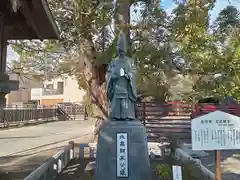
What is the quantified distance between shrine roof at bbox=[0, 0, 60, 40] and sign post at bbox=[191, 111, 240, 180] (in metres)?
3.54

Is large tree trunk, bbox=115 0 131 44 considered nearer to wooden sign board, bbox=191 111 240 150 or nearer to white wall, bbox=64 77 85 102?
wooden sign board, bbox=191 111 240 150

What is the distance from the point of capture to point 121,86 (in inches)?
295

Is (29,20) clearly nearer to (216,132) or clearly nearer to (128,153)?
(128,153)

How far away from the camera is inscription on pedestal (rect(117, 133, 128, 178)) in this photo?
22.1ft

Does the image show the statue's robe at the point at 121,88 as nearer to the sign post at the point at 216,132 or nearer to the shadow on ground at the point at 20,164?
the sign post at the point at 216,132

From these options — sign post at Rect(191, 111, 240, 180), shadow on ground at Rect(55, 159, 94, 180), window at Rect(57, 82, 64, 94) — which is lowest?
shadow on ground at Rect(55, 159, 94, 180)

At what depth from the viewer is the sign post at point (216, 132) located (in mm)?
4812

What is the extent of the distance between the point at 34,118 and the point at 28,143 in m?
15.7

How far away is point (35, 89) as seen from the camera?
47969 mm

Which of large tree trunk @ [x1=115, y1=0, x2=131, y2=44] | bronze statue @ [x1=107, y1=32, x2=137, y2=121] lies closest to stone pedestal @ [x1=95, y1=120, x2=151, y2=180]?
bronze statue @ [x1=107, y1=32, x2=137, y2=121]

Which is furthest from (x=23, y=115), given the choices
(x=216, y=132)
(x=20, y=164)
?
(x=216, y=132)

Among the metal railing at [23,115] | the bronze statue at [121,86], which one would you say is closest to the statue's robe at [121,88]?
the bronze statue at [121,86]

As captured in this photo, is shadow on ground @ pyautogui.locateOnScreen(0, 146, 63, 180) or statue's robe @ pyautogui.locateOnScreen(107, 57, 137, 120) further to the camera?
shadow on ground @ pyautogui.locateOnScreen(0, 146, 63, 180)

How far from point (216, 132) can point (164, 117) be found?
40.6 ft
